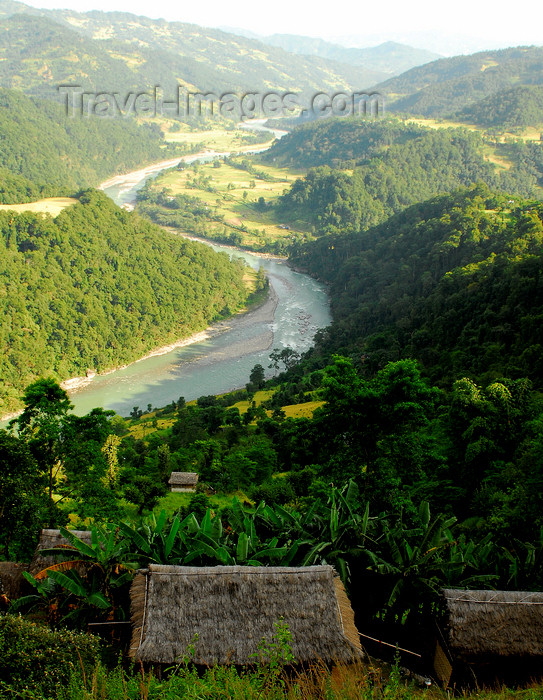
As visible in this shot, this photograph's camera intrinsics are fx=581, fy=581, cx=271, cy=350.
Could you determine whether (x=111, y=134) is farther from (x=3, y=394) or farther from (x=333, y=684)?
(x=333, y=684)

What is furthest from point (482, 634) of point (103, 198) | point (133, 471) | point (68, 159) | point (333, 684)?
point (68, 159)

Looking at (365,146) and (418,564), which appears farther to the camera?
(365,146)

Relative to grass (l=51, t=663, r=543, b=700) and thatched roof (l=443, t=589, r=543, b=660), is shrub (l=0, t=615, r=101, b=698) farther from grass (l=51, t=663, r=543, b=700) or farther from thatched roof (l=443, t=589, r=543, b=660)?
thatched roof (l=443, t=589, r=543, b=660)

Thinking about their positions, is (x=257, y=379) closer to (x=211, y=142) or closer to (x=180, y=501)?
(x=180, y=501)

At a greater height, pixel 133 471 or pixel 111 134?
pixel 111 134

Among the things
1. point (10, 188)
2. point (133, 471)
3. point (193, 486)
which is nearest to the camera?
point (193, 486)

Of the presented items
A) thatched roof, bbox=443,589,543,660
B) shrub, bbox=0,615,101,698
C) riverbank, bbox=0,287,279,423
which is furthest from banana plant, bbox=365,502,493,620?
riverbank, bbox=0,287,279,423

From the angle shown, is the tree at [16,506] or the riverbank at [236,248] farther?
the riverbank at [236,248]

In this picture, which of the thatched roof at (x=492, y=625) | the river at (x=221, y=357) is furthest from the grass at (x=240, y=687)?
the river at (x=221, y=357)

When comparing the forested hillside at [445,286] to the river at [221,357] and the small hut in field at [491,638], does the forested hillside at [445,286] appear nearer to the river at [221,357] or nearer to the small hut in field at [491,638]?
the river at [221,357]
